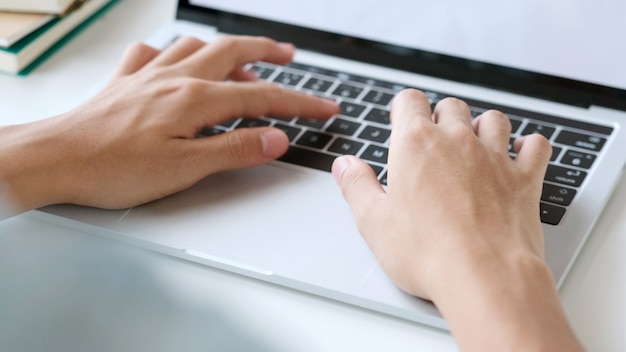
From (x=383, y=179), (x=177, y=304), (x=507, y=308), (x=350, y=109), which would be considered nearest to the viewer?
(x=507, y=308)

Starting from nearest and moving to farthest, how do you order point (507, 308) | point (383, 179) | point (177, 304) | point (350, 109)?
1. point (507, 308)
2. point (177, 304)
3. point (383, 179)
4. point (350, 109)

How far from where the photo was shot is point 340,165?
2.50ft

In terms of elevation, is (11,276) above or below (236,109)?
below

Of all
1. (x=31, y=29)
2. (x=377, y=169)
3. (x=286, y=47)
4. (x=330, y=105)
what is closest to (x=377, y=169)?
(x=377, y=169)

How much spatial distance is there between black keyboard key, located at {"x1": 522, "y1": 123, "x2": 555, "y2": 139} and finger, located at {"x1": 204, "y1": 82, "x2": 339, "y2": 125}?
0.19 metres

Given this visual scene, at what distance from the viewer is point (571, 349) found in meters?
0.55

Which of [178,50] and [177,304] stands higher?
[178,50]

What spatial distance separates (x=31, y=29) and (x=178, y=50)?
0.19m

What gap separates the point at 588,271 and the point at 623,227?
74 mm

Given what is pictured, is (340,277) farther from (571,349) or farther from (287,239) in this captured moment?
(571,349)

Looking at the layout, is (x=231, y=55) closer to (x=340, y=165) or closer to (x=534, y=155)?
(x=340, y=165)

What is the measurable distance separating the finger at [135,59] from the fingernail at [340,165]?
0.27 m

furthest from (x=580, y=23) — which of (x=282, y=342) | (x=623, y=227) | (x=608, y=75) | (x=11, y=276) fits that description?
(x=11, y=276)

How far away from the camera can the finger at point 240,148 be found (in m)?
0.79
